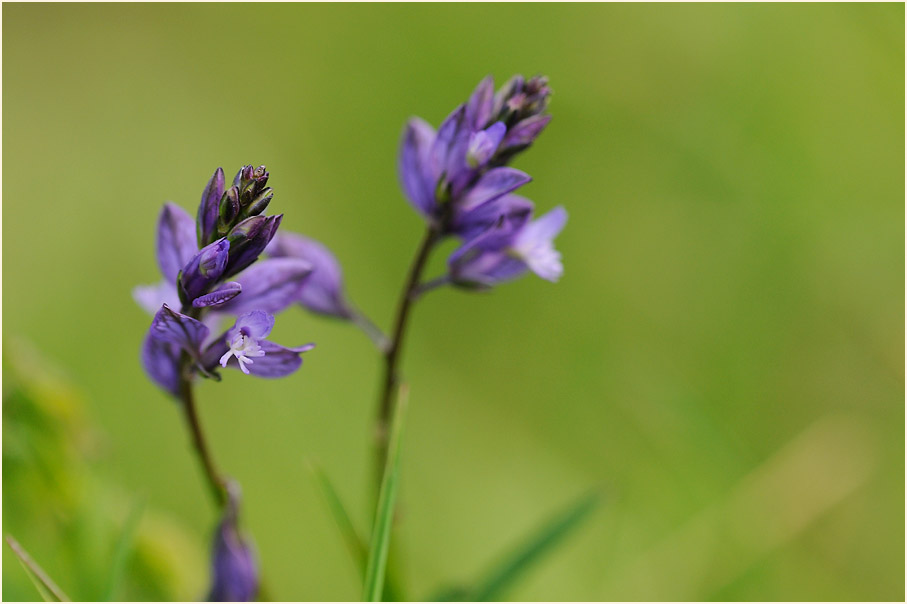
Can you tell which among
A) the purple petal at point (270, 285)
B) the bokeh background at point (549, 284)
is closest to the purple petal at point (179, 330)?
the purple petal at point (270, 285)

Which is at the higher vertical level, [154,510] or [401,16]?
[401,16]

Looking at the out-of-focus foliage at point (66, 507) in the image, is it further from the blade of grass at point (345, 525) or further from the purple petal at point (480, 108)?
the purple petal at point (480, 108)

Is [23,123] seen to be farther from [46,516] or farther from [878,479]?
[878,479]

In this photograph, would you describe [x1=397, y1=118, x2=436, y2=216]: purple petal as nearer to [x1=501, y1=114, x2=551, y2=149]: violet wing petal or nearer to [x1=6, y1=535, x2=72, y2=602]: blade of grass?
[x1=501, y1=114, x2=551, y2=149]: violet wing petal

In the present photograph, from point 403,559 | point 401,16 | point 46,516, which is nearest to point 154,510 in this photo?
point 46,516

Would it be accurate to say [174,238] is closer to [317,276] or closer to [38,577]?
[317,276]

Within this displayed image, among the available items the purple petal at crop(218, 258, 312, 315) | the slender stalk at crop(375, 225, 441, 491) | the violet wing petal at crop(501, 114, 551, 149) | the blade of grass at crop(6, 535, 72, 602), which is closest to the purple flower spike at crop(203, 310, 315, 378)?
the purple petal at crop(218, 258, 312, 315)
